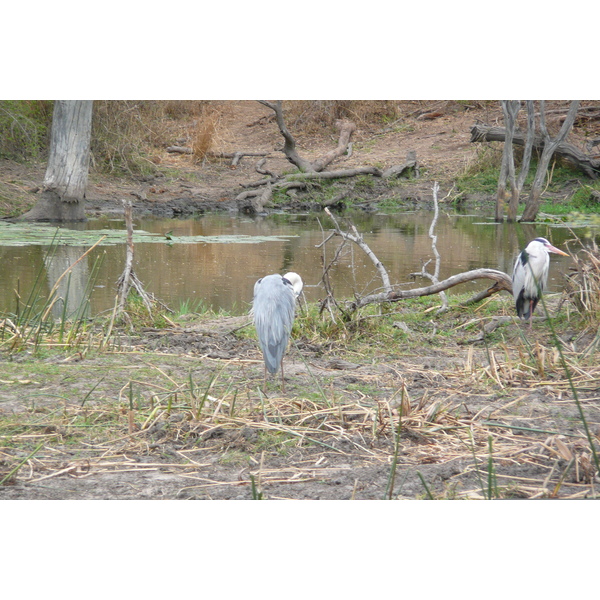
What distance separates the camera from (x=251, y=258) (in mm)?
9422

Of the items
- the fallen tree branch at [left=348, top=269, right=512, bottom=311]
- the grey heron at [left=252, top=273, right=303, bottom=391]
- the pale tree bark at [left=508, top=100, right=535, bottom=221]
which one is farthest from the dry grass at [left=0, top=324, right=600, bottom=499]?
the pale tree bark at [left=508, top=100, right=535, bottom=221]

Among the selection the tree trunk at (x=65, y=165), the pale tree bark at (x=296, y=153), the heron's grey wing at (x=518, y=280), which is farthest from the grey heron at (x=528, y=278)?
the pale tree bark at (x=296, y=153)

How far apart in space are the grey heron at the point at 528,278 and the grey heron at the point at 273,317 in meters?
1.90

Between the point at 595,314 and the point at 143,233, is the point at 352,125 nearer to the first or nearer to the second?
the point at 143,233

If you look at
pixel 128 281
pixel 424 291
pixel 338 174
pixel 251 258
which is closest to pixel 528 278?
pixel 424 291

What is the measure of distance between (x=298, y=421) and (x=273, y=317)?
32.9 inches

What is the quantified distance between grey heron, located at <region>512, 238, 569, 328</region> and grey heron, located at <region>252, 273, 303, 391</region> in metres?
1.90

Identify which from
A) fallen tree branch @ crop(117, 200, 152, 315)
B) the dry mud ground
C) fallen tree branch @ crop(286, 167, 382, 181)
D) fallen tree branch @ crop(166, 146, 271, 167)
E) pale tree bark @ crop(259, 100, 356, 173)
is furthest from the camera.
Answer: fallen tree branch @ crop(166, 146, 271, 167)

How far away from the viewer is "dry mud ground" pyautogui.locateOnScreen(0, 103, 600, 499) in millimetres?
2814

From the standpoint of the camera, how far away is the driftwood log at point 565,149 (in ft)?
45.7

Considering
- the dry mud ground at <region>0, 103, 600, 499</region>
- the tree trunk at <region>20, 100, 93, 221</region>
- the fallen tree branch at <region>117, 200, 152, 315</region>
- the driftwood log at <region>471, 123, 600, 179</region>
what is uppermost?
the driftwood log at <region>471, 123, 600, 179</region>

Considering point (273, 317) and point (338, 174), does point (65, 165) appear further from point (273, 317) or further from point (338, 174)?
point (273, 317)

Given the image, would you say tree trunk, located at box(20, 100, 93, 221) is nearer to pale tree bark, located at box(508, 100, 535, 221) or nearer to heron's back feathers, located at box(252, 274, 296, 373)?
pale tree bark, located at box(508, 100, 535, 221)

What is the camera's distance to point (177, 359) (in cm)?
466
